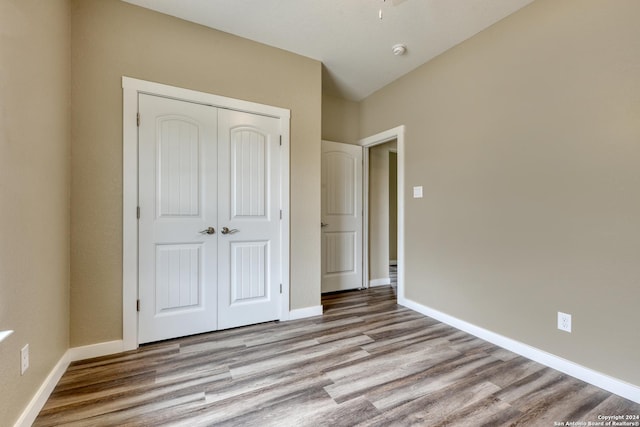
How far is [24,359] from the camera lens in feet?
4.57

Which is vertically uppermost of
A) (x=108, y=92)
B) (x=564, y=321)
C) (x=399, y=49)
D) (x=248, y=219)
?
(x=399, y=49)

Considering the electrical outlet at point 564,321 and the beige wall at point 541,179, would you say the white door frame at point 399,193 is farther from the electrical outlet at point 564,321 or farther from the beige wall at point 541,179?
the electrical outlet at point 564,321

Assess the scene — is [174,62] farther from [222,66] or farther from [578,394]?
[578,394]

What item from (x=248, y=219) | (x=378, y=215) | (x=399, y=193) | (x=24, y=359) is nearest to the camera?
(x=24, y=359)

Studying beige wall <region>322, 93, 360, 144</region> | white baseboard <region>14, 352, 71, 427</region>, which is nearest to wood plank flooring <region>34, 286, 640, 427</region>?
white baseboard <region>14, 352, 71, 427</region>

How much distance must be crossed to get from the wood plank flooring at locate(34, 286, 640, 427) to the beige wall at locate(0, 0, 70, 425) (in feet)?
1.15

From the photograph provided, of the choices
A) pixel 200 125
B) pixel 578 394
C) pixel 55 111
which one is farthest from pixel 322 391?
pixel 55 111

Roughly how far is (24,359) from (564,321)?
3.24 m

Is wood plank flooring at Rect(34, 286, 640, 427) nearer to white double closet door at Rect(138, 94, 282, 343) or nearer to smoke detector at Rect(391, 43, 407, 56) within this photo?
white double closet door at Rect(138, 94, 282, 343)

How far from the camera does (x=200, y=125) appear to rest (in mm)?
2424

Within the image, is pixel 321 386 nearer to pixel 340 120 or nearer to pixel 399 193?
pixel 399 193

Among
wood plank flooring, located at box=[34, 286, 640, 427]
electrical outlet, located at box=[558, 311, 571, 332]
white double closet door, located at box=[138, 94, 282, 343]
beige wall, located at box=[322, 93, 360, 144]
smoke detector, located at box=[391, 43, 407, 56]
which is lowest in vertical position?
wood plank flooring, located at box=[34, 286, 640, 427]

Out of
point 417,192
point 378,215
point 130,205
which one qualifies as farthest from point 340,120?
point 130,205

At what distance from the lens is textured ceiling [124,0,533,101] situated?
217 cm
